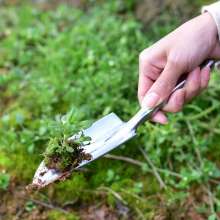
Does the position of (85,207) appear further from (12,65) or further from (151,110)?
(12,65)

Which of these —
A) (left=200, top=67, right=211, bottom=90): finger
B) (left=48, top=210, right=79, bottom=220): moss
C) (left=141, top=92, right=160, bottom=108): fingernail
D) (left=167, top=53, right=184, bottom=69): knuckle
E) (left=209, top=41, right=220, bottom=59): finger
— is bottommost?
(left=48, top=210, right=79, bottom=220): moss

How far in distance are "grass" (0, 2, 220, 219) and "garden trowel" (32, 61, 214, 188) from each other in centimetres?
10

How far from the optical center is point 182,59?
1.96m

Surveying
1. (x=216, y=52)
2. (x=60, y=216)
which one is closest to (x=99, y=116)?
(x=60, y=216)

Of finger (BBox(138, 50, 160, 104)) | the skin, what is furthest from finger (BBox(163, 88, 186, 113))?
finger (BBox(138, 50, 160, 104))

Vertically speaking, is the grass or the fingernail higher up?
the fingernail

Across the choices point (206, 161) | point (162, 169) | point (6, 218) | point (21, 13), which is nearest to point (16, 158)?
point (6, 218)

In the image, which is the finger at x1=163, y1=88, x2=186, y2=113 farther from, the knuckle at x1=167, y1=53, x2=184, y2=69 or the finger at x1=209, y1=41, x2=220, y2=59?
the finger at x1=209, y1=41, x2=220, y2=59

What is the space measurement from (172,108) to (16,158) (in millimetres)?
768

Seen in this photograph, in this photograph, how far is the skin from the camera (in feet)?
6.41

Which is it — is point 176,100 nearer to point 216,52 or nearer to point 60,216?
point 216,52

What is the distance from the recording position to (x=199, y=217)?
2.11 m

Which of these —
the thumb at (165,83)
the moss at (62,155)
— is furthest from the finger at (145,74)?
the moss at (62,155)

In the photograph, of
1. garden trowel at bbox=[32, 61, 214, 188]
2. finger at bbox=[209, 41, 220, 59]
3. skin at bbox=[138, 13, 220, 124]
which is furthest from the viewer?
finger at bbox=[209, 41, 220, 59]
